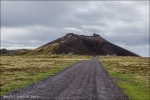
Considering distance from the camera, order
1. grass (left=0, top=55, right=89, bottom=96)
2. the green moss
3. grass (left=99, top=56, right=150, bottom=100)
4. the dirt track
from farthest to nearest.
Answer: grass (left=0, top=55, right=89, bottom=96) < grass (left=99, top=56, right=150, bottom=100) < the green moss < the dirt track

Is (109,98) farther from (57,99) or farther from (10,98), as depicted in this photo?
(10,98)

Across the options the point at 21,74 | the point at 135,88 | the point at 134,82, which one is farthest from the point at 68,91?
the point at 21,74

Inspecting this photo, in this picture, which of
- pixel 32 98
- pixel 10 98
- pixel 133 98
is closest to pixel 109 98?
pixel 133 98

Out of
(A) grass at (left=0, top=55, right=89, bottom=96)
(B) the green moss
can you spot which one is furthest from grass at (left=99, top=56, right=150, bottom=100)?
(A) grass at (left=0, top=55, right=89, bottom=96)

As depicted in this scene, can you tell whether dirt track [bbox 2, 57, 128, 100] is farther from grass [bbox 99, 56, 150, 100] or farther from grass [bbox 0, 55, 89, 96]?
grass [bbox 0, 55, 89, 96]

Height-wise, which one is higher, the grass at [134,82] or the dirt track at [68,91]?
the dirt track at [68,91]

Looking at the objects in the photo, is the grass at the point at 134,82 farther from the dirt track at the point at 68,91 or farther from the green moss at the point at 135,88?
the dirt track at the point at 68,91

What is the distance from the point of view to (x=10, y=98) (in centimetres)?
2459

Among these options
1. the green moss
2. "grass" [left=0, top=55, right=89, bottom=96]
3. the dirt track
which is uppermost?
"grass" [left=0, top=55, right=89, bottom=96]

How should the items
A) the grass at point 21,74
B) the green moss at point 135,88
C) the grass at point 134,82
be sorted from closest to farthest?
the green moss at point 135,88 < the grass at point 134,82 < the grass at point 21,74

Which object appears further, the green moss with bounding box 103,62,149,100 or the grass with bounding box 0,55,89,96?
the grass with bounding box 0,55,89,96

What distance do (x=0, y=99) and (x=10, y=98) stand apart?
867 millimetres

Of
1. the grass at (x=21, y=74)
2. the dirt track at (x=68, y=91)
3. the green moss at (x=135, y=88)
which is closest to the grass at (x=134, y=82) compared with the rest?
the green moss at (x=135, y=88)

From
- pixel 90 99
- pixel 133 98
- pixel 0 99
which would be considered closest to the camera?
pixel 0 99
